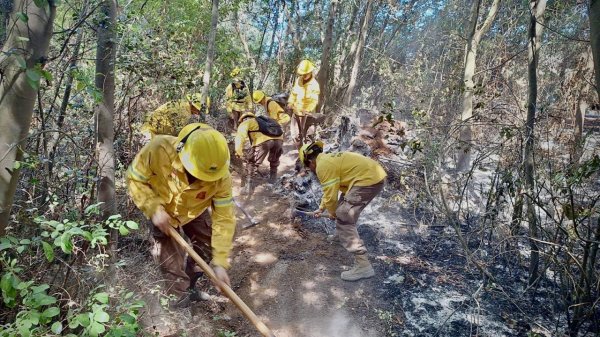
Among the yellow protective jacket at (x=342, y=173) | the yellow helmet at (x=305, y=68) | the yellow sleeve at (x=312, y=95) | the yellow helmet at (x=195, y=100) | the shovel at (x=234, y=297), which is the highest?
the yellow helmet at (x=305, y=68)

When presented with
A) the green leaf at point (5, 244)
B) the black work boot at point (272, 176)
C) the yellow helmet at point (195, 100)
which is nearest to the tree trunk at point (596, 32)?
the green leaf at point (5, 244)

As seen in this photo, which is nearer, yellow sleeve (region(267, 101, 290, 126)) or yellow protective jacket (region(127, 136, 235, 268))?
yellow protective jacket (region(127, 136, 235, 268))

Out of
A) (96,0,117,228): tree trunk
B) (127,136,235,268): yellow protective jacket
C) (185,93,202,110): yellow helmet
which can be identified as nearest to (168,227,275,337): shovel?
(127,136,235,268): yellow protective jacket

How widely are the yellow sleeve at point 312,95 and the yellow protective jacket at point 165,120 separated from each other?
9.02 ft

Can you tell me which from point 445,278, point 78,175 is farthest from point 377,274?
point 78,175

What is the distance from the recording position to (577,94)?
19.4 feet

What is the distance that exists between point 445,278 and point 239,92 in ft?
18.3

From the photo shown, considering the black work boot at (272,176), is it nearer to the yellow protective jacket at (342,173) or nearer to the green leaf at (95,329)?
the yellow protective jacket at (342,173)

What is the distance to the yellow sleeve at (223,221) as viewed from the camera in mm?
3195

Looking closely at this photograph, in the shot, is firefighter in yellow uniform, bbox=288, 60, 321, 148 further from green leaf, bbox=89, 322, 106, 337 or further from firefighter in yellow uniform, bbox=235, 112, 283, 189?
green leaf, bbox=89, 322, 106, 337

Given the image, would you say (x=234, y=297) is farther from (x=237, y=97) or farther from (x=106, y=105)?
(x=237, y=97)

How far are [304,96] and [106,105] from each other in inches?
200

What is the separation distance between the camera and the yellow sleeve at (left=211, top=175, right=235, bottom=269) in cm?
320

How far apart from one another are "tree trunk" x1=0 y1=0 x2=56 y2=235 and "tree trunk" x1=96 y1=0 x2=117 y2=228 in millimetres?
1173
